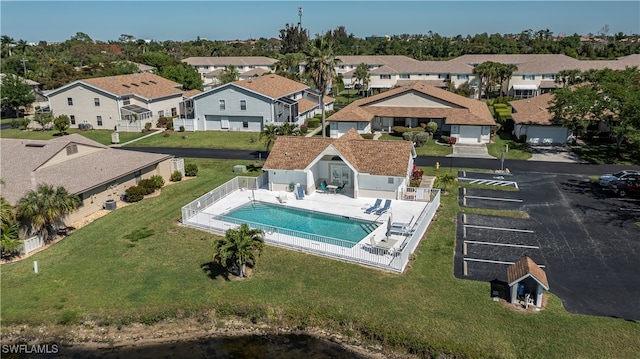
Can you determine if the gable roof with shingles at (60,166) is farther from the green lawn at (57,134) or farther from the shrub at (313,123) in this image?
the shrub at (313,123)

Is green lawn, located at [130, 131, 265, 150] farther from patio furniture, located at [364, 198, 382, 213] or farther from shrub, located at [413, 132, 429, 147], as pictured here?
patio furniture, located at [364, 198, 382, 213]

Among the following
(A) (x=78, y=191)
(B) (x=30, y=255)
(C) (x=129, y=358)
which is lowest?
(C) (x=129, y=358)

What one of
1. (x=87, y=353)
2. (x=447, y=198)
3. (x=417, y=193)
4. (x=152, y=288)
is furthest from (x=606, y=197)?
(x=87, y=353)

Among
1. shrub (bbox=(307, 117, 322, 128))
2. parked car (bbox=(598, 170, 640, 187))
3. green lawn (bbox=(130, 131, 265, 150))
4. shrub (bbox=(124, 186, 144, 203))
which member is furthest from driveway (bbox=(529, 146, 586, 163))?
shrub (bbox=(124, 186, 144, 203))

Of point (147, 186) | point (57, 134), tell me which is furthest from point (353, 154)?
point (57, 134)

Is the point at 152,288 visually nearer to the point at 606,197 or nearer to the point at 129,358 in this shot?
the point at 129,358

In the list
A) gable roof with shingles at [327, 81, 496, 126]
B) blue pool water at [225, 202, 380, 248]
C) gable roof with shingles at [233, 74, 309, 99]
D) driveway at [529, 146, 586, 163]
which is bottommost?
blue pool water at [225, 202, 380, 248]

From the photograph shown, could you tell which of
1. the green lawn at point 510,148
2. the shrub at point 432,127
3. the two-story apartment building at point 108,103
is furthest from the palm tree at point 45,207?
the shrub at point 432,127
